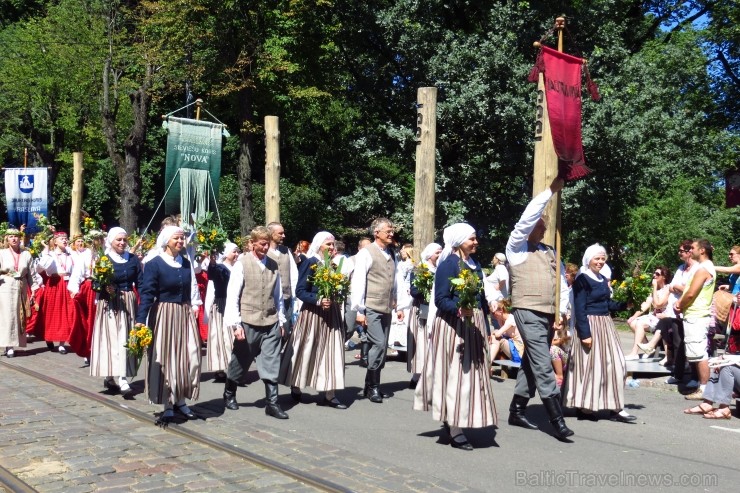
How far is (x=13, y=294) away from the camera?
13.9 m

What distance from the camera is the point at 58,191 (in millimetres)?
39719

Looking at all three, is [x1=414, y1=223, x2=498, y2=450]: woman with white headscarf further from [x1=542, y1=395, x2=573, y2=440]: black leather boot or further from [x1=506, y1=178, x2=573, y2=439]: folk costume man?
[x1=542, y1=395, x2=573, y2=440]: black leather boot

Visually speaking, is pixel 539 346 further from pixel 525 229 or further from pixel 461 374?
pixel 525 229

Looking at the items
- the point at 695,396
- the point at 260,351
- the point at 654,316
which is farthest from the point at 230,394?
the point at 654,316

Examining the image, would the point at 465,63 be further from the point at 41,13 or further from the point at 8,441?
the point at 41,13

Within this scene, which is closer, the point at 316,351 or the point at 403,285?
the point at 316,351

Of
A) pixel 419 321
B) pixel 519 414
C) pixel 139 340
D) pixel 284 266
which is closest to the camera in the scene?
pixel 139 340

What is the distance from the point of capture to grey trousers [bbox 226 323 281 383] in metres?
8.84

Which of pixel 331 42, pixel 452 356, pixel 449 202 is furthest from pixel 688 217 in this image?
pixel 452 356

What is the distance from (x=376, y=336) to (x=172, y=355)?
244 cm

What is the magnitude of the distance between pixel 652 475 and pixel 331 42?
2020 cm

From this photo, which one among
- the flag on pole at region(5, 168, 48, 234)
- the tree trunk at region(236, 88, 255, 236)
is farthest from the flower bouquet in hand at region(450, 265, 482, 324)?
the flag on pole at region(5, 168, 48, 234)

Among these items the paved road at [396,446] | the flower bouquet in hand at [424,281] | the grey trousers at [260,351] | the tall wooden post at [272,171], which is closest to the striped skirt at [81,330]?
the paved road at [396,446]

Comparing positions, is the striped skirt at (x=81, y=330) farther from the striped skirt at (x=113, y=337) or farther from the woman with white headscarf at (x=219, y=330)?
the striped skirt at (x=113, y=337)
